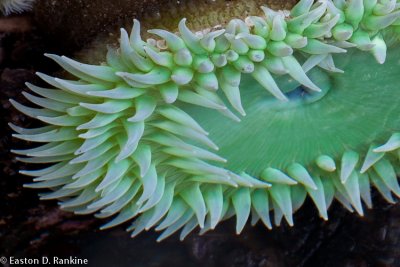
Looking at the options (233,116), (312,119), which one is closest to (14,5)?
(233,116)

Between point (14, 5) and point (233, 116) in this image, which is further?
point (14, 5)

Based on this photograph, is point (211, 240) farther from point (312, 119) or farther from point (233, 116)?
point (233, 116)

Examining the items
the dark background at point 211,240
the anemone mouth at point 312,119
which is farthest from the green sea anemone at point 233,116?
the dark background at point 211,240

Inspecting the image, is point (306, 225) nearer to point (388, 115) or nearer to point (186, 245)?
point (186, 245)

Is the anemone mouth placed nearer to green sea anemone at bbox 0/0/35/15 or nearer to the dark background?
the dark background

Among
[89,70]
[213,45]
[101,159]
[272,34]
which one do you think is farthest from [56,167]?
[272,34]

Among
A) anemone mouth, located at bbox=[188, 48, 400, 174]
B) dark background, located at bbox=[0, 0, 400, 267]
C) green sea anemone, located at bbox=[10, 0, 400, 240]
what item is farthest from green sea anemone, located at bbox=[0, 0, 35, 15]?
anemone mouth, located at bbox=[188, 48, 400, 174]

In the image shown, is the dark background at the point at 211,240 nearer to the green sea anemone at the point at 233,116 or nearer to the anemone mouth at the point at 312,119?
the green sea anemone at the point at 233,116

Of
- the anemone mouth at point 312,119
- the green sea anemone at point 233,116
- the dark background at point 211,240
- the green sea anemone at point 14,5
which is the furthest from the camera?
the dark background at point 211,240

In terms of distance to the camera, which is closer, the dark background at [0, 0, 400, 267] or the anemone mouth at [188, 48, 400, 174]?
the anemone mouth at [188, 48, 400, 174]
